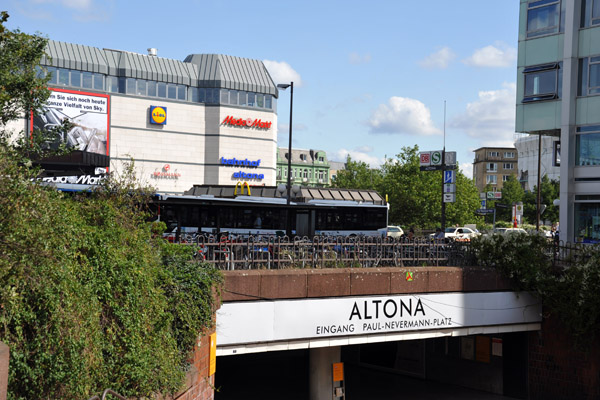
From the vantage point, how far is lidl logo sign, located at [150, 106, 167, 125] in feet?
190

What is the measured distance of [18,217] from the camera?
26.9 feet

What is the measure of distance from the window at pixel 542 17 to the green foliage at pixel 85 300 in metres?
20.3

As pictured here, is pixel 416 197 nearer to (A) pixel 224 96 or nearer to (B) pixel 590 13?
(A) pixel 224 96

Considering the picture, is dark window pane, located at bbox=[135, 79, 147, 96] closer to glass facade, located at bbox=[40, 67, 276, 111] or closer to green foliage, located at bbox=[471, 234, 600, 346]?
glass facade, located at bbox=[40, 67, 276, 111]

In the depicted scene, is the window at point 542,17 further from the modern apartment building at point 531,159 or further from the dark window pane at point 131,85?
the modern apartment building at point 531,159

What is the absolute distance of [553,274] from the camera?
68.7 feet

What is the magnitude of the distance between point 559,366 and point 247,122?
146 feet

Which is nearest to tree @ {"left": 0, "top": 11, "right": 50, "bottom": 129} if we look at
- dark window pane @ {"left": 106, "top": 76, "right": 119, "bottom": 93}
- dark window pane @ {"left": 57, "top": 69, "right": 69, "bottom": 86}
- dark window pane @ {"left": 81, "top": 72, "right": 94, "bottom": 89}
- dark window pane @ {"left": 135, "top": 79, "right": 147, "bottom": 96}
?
dark window pane @ {"left": 57, "top": 69, "right": 69, "bottom": 86}

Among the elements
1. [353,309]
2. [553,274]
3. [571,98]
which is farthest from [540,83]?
[353,309]

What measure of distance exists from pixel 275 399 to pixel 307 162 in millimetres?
111665

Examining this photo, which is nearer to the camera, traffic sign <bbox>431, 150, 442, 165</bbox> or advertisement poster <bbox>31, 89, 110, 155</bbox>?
traffic sign <bbox>431, 150, 442, 165</bbox>

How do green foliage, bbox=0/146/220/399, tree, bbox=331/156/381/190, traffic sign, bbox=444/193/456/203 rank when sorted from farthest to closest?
tree, bbox=331/156/381/190 < traffic sign, bbox=444/193/456/203 < green foliage, bbox=0/146/220/399

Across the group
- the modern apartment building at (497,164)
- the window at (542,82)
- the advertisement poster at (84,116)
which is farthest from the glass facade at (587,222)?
the modern apartment building at (497,164)

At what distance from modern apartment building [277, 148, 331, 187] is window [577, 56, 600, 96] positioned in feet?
329
